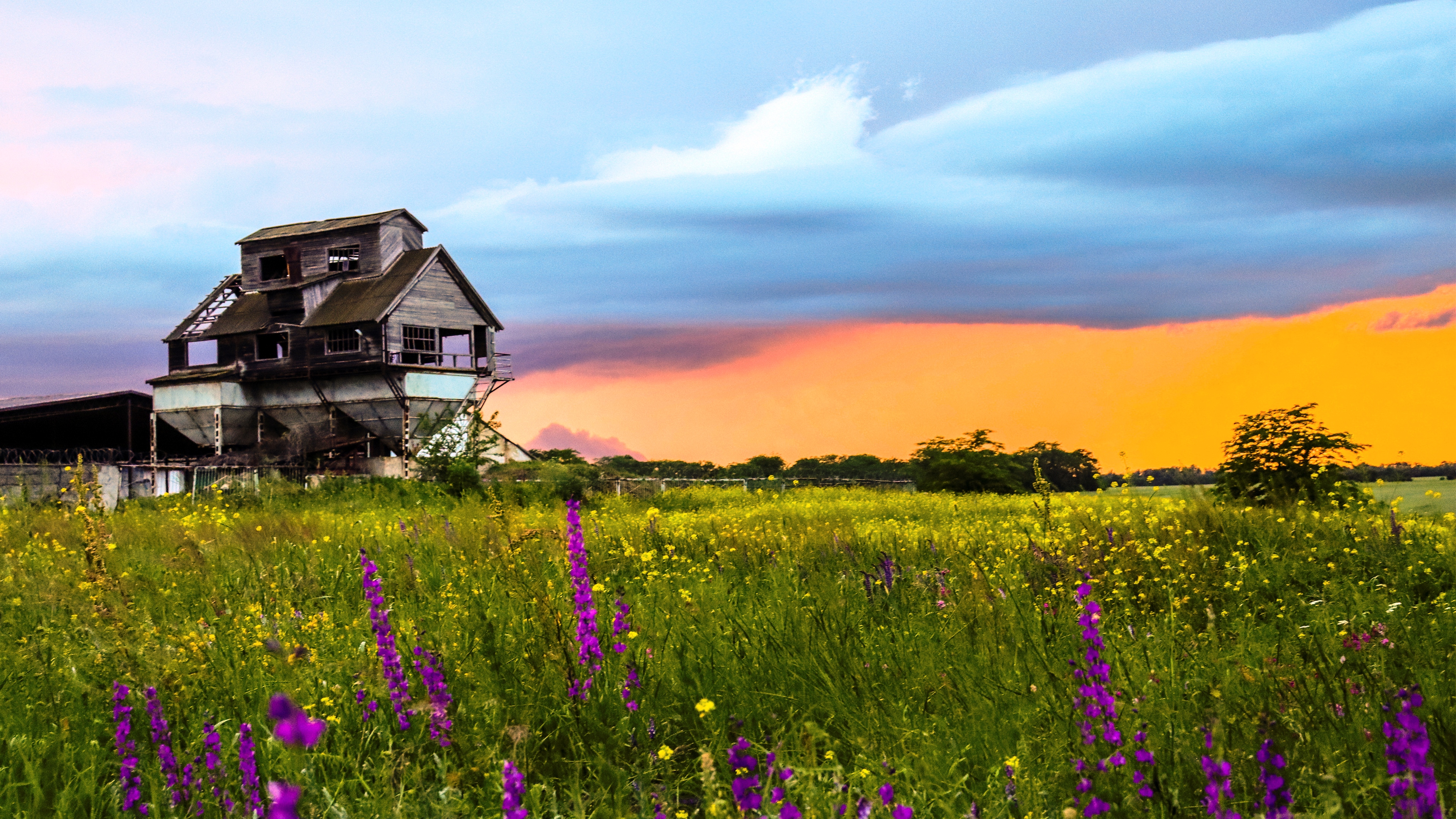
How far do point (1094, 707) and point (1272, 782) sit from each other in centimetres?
83

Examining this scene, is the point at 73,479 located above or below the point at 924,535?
above

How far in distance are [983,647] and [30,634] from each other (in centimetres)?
540

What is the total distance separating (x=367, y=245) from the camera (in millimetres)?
37094

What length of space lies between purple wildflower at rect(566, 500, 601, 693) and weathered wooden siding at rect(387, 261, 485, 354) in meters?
Answer: 33.0

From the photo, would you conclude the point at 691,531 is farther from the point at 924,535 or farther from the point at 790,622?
the point at 790,622

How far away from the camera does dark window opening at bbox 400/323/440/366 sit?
35.2 meters

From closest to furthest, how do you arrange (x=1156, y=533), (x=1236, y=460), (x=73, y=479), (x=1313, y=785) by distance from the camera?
(x=1313, y=785)
(x=73, y=479)
(x=1156, y=533)
(x=1236, y=460)

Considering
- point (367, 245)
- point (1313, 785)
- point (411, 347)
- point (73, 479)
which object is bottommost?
point (1313, 785)

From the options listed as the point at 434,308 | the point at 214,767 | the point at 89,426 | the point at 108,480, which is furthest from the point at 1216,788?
the point at 89,426

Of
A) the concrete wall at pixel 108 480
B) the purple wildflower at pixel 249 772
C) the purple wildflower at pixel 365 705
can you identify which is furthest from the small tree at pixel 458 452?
the purple wildflower at pixel 249 772

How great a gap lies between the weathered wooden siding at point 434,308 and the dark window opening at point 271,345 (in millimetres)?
6375

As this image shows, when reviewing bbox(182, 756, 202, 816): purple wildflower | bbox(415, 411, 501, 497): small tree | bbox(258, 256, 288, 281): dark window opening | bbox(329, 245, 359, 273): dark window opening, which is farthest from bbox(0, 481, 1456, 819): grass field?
bbox(258, 256, 288, 281): dark window opening

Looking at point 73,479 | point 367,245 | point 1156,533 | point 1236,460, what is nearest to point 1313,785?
point 73,479

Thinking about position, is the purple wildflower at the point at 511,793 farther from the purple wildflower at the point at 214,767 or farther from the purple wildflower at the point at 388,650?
the purple wildflower at the point at 388,650
